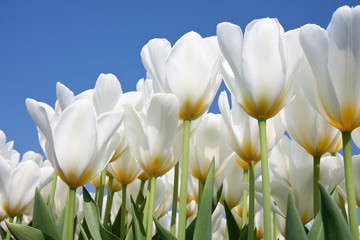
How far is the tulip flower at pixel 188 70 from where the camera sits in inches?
45.8

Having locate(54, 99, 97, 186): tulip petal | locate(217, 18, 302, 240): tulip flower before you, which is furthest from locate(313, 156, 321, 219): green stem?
locate(54, 99, 97, 186): tulip petal

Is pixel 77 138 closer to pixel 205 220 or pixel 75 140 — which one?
pixel 75 140

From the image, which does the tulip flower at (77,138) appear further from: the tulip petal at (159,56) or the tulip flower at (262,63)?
the tulip flower at (262,63)

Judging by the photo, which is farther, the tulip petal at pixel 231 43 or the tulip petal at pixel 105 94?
the tulip petal at pixel 105 94

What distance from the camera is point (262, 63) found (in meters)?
1.00

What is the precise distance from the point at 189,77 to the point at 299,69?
0.29m

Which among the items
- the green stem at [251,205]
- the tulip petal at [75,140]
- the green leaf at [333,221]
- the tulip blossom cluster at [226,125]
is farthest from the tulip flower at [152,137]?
the green leaf at [333,221]

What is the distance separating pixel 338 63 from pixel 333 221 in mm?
340

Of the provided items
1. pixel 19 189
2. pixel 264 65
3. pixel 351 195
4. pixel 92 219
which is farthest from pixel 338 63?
pixel 19 189

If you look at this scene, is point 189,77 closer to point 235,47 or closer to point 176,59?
point 176,59

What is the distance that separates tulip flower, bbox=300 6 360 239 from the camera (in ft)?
2.96

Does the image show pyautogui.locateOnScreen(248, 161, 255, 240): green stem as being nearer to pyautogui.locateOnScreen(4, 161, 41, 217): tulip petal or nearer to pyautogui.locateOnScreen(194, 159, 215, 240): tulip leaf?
pyautogui.locateOnScreen(194, 159, 215, 240): tulip leaf

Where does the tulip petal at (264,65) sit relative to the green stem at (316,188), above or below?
above

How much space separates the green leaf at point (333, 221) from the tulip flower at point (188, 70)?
43 cm
